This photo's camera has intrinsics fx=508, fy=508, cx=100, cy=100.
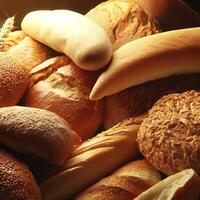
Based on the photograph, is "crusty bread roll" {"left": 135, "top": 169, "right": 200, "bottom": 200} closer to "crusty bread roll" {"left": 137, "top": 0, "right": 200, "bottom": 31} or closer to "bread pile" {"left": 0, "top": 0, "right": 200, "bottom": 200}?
"bread pile" {"left": 0, "top": 0, "right": 200, "bottom": 200}

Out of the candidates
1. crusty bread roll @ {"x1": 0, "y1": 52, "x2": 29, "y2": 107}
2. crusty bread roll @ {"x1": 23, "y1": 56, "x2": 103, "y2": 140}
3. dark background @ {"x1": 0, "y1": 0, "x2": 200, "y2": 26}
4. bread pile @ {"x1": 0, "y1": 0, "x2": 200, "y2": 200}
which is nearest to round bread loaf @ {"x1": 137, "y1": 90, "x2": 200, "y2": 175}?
bread pile @ {"x1": 0, "y1": 0, "x2": 200, "y2": 200}

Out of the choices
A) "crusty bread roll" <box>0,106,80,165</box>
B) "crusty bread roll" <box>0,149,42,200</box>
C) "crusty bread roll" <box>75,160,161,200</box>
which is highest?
"crusty bread roll" <box>0,106,80,165</box>

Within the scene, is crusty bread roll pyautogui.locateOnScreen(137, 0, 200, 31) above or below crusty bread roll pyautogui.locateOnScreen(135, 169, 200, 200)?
above

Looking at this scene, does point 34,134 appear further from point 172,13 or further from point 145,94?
point 172,13

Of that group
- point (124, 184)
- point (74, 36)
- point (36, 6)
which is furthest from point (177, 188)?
point (36, 6)

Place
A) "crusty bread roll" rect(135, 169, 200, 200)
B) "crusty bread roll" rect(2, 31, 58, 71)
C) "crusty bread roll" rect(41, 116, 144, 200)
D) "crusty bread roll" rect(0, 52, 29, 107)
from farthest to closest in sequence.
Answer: "crusty bread roll" rect(2, 31, 58, 71), "crusty bread roll" rect(0, 52, 29, 107), "crusty bread roll" rect(41, 116, 144, 200), "crusty bread roll" rect(135, 169, 200, 200)

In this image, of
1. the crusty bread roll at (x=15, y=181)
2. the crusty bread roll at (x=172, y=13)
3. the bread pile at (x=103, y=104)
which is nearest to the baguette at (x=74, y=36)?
the bread pile at (x=103, y=104)

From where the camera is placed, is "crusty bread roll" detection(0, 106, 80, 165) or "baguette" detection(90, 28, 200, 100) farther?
"baguette" detection(90, 28, 200, 100)
